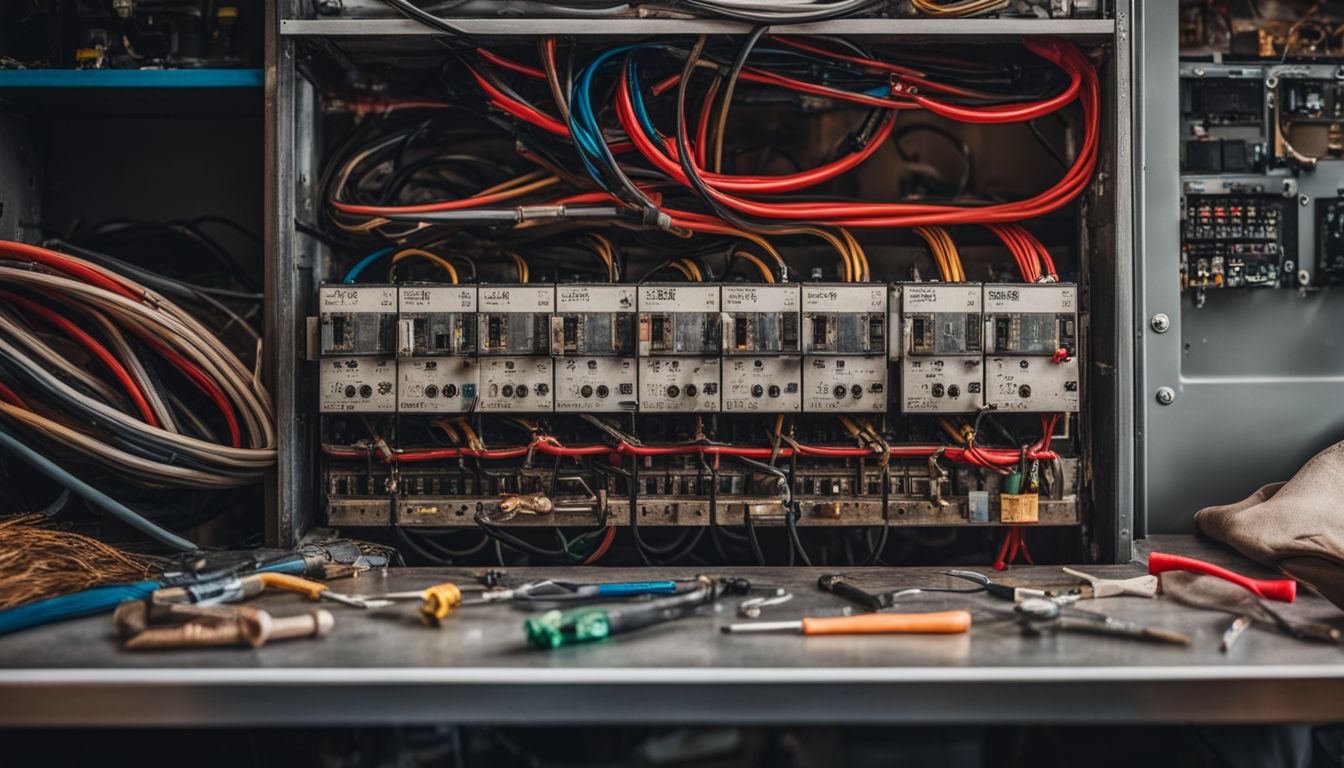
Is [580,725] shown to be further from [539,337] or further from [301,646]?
[539,337]

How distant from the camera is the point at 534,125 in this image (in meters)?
1.81

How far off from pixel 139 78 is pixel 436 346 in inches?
33.1

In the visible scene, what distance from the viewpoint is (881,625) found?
1292 millimetres

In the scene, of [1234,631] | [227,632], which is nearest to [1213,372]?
[1234,631]

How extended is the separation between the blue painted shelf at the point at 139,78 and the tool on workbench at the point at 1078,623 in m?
1.79

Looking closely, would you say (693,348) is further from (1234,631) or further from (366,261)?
(1234,631)

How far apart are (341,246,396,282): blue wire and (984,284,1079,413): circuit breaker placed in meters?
1.32

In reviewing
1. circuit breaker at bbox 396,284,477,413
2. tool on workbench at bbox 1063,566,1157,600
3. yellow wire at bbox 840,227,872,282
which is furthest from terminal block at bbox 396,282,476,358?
tool on workbench at bbox 1063,566,1157,600

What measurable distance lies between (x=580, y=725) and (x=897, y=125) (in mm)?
1667

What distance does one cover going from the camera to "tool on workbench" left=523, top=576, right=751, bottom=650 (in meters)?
1.23

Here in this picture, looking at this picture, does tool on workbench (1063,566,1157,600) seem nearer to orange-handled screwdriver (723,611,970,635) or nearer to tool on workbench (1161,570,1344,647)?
tool on workbench (1161,570,1344,647)

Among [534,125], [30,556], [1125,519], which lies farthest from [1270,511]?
[30,556]

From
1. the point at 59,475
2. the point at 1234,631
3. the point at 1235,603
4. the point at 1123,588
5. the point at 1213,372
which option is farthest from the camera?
the point at 1213,372

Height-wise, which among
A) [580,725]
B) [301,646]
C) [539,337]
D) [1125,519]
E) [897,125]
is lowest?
[580,725]
